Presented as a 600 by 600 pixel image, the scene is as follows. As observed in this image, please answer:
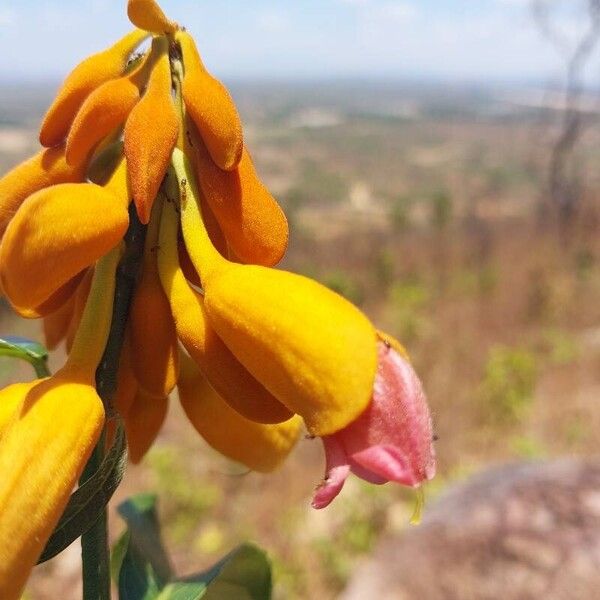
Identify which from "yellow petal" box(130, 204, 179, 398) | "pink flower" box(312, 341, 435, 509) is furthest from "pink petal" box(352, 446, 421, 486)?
"yellow petal" box(130, 204, 179, 398)

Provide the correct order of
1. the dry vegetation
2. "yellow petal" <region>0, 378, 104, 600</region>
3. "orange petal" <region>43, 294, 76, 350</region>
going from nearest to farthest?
"yellow petal" <region>0, 378, 104, 600</region> < "orange petal" <region>43, 294, 76, 350</region> < the dry vegetation

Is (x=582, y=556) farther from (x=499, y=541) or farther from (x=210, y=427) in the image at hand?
(x=210, y=427)

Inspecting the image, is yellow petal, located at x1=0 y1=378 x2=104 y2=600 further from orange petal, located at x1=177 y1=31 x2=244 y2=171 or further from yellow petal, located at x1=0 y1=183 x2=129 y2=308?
orange petal, located at x1=177 y1=31 x2=244 y2=171

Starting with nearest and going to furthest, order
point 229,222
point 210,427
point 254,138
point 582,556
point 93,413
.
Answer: point 93,413 → point 229,222 → point 210,427 → point 582,556 → point 254,138

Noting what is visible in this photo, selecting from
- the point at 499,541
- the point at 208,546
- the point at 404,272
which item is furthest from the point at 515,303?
the point at 499,541

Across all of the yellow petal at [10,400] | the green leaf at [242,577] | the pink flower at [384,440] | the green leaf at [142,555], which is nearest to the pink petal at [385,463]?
the pink flower at [384,440]

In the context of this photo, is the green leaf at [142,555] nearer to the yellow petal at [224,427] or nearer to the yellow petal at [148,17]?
the yellow petal at [224,427]

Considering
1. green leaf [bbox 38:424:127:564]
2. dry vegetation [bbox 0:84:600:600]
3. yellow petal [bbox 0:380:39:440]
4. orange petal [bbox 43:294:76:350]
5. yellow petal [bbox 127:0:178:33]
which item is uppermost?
yellow petal [bbox 127:0:178:33]
